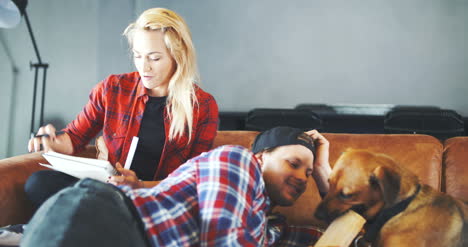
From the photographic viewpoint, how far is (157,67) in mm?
1682

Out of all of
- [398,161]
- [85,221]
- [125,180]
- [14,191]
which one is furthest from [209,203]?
[14,191]

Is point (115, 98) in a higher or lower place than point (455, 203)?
higher

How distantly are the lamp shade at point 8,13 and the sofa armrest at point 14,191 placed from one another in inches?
51.7

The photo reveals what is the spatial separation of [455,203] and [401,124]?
789 mm

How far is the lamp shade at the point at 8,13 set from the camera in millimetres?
2609

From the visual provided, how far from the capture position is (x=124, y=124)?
1.74m

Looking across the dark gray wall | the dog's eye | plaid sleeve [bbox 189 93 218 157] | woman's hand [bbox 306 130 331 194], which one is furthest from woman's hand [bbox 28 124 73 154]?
the dark gray wall

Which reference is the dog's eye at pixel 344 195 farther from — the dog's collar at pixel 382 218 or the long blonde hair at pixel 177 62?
the long blonde hair at pixel 177 62

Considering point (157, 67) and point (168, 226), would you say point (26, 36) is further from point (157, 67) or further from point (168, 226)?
point (168, 226)

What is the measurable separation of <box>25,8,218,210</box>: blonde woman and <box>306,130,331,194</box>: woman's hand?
1.46 ft

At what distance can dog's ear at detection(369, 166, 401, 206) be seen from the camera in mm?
1303

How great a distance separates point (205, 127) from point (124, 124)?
1.03 feet

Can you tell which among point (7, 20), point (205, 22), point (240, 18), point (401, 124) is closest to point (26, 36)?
point (7, 20)

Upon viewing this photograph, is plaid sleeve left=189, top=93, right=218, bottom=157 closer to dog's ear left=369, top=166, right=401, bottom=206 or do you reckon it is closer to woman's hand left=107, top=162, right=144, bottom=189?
woman's hand left=107, top=162, right=144, bottom=189
